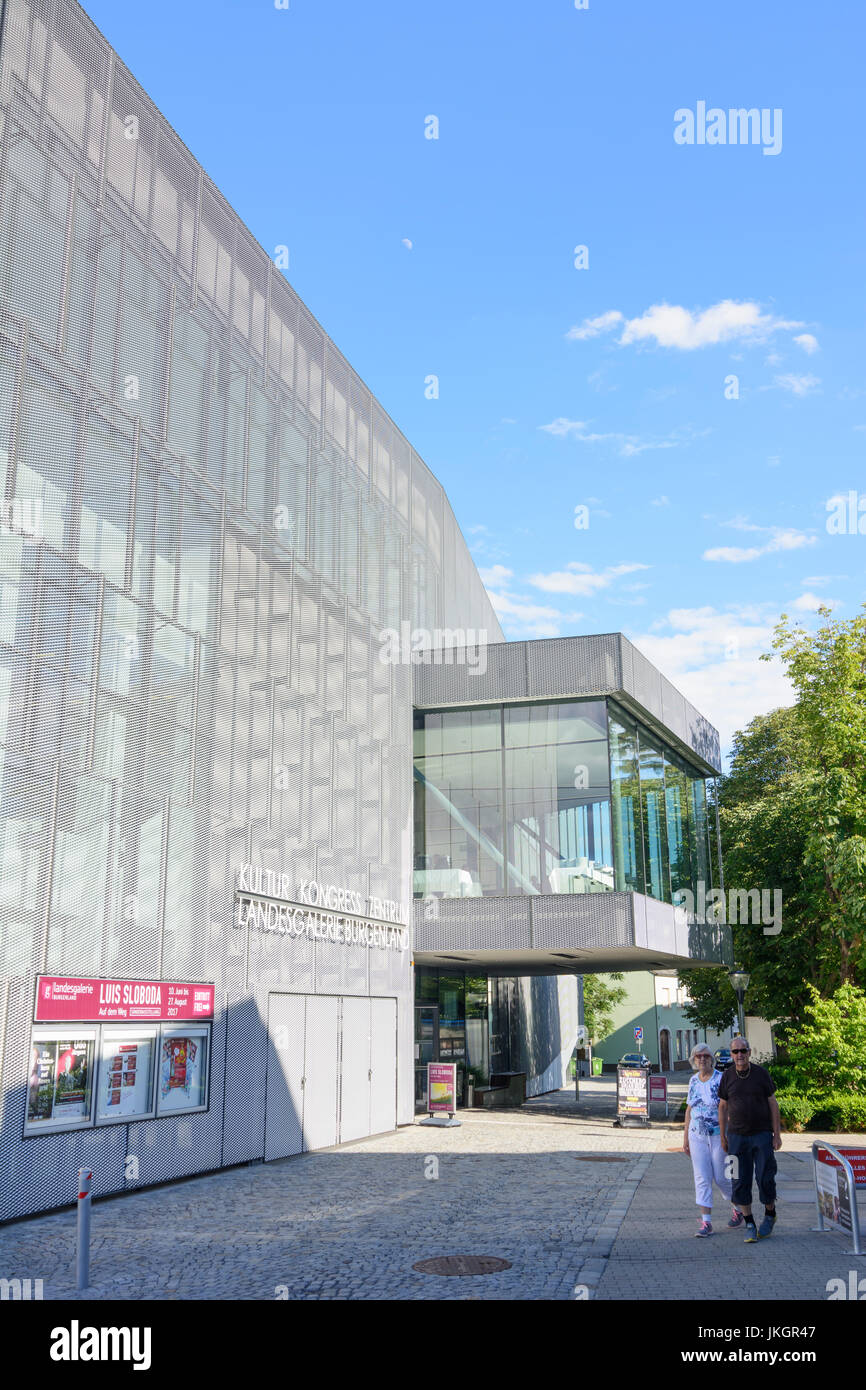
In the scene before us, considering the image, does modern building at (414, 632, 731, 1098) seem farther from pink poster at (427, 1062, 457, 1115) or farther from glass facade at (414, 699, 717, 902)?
pink poster at (427, 1062, 457, 1115)

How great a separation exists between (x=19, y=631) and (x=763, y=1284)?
990cm

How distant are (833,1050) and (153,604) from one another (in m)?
17.8

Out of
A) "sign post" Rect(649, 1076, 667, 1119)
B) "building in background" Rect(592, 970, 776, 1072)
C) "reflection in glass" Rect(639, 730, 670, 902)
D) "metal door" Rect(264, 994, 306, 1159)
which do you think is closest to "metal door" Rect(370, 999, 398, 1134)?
"metal door" Rect(264, 994, 306, 1159)

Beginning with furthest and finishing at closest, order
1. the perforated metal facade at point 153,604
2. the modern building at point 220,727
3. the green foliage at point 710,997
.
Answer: the green foliage at point 710,997
the modern building at point 220,727
the perforated metal facade at point 153,604

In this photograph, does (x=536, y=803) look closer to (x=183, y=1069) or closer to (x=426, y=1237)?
(x=183, y=1069)

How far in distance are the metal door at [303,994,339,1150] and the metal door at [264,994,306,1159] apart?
27cm

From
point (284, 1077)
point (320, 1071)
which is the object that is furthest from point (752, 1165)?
point (320, 1071)

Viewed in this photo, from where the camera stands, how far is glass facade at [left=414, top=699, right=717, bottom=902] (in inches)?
969

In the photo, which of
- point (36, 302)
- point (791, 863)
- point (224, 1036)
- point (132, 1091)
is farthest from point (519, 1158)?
point (791, 863)

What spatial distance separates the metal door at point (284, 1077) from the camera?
1839 centimetres

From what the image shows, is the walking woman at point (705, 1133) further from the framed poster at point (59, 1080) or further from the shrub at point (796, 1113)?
the shrub at point (796, 1113)

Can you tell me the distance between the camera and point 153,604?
Answer: 52.4 ft

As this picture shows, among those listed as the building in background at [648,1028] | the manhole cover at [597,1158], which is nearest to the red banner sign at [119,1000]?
the manhole cover at [597,1158]

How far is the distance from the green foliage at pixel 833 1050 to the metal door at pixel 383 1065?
29.2 feet
